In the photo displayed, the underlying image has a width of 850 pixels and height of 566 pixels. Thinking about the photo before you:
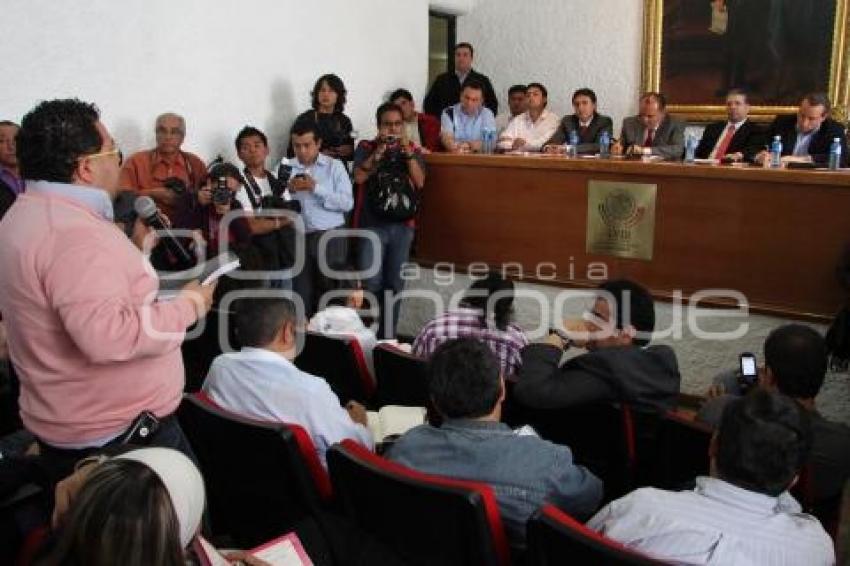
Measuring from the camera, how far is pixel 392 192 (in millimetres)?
4676

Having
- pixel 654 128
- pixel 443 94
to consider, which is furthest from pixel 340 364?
pixel 443 94

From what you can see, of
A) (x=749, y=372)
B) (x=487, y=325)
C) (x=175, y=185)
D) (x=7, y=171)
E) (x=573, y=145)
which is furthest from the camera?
(x=573, y=145)

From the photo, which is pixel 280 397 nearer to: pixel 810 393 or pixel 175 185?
pixel 810 393

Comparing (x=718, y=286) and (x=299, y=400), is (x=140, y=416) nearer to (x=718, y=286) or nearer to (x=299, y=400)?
(x=299, y=400)

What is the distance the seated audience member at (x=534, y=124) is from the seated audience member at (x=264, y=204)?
2099 millimetres

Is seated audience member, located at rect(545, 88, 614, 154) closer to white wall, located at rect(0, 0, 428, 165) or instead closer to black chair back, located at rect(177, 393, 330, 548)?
white wall, located at rect(0, 0, 428, 165)

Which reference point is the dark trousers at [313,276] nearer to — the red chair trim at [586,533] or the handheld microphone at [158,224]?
the handheld microphone at [158,224]

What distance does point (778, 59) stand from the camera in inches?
246

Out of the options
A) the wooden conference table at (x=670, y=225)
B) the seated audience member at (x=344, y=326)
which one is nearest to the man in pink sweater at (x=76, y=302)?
the seated audience member at (x=344, y=326)

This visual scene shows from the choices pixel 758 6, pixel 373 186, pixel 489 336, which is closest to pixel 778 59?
pixel 758 6

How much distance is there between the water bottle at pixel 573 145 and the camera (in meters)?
→ 4.88

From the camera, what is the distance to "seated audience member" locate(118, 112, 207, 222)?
4.04 metres

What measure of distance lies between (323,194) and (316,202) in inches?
3.2

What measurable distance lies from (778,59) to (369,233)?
3.81 meters
